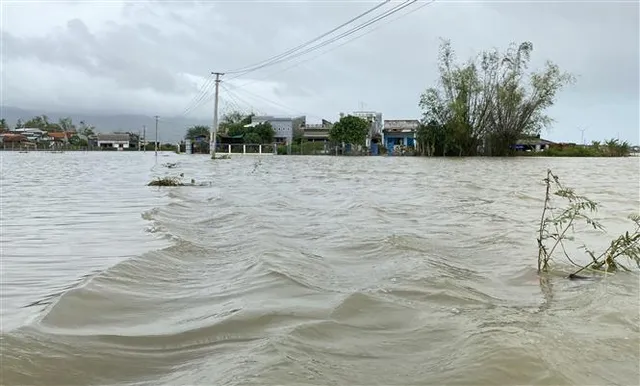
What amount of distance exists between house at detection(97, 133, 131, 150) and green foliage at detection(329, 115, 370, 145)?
57.3 meters

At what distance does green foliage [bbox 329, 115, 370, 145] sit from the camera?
52.2 meters

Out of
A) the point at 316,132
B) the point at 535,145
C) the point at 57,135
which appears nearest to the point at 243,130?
the point at 316,132

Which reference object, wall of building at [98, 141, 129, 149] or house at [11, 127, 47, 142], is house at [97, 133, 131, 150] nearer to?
wall of building at [98, 141, 129, 149]

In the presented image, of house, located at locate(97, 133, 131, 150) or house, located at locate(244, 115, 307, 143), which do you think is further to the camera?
house, located at locate(97, 133, 131, 150)

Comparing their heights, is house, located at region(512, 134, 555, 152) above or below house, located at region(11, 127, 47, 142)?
below

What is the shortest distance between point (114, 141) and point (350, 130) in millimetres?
61082

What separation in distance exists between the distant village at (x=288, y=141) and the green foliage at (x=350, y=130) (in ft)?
4.79

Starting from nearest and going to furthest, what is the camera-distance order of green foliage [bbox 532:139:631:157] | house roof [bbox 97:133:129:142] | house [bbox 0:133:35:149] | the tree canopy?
green foliage [bbox 532:139:631:157]
the tree canopy
house [bbox 0:133:35:149]
house roof [bbox 97:133:129:142]

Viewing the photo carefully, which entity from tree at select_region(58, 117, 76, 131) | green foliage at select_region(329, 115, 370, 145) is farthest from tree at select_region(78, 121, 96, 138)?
green foliage at select_region(329, 115, 370, 145)

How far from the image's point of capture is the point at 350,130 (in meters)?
52.2

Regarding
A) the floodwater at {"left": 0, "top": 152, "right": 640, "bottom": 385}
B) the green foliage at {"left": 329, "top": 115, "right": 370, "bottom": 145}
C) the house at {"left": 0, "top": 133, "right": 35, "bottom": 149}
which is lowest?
the floodwater at {"left": 0, "top": 152, "right": 640, "bottom": 385}

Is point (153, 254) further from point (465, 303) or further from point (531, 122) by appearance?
point (531, 122)

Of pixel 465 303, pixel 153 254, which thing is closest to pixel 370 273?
pixel 465 303

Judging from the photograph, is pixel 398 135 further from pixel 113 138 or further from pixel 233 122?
pixel 113 138
